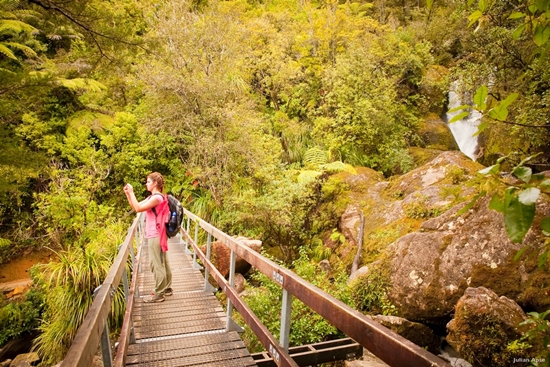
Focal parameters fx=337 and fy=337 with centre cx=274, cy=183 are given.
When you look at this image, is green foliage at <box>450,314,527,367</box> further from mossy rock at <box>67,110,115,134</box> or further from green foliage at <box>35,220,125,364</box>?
mossy rock at <box>67,110,115,134</box>

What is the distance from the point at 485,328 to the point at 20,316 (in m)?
11.7

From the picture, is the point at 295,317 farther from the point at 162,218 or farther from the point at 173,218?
the point at 162,218

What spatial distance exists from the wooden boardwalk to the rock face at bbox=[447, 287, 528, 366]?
128 inches

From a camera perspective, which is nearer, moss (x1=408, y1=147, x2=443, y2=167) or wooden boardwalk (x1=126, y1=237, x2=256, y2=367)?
wooden boardwalk (x1=126, y1=237, x2=256, y2=367)

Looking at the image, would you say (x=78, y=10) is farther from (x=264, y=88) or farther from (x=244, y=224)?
(x=264, y=88)

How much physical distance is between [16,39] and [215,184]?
24.6ft

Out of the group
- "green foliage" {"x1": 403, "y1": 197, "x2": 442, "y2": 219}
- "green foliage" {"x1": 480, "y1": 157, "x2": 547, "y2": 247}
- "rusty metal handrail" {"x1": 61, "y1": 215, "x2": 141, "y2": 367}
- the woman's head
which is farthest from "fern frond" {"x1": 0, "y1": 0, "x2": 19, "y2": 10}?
"green foliage" {"x1": 403, "y1": 197, "x2": 442, "y2": 219}

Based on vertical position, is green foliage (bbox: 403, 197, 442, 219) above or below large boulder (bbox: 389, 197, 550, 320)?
above

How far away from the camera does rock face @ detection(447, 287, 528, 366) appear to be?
4.61m

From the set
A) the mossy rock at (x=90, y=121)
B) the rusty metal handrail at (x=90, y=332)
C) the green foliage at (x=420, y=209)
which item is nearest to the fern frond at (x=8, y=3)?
the rusty metal handrail at (x=90, y=332)

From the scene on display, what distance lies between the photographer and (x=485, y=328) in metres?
4.71

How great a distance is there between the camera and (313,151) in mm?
13078

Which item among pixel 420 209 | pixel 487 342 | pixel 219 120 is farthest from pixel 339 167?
pixel 487 342

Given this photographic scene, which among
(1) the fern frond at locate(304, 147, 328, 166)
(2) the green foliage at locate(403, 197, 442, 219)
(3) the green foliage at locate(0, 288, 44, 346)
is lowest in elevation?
(3) the green foliage at locate(0, 288, 44, 346)
